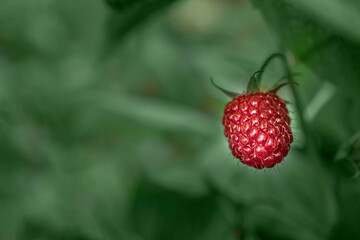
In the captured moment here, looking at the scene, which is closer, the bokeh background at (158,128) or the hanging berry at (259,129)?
the hanging berry at (259,129)

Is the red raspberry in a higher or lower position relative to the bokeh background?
higher

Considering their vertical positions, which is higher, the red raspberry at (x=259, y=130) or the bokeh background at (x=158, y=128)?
the red raspberry at (x=259, y=130)

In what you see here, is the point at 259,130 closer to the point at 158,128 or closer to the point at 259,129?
the point at 259,129

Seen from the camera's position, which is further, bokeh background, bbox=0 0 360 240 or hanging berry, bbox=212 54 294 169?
bokeh background, bbox=0 0 360 240

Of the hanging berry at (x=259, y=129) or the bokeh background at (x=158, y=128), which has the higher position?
the hanging berry at (x=259, y=129)

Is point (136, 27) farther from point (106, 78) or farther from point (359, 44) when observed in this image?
point (106, 78)
